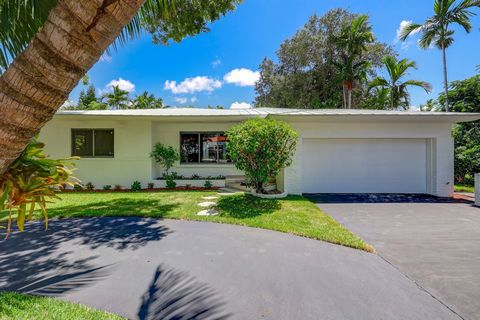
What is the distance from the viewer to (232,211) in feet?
24.7

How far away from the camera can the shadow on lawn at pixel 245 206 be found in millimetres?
7316

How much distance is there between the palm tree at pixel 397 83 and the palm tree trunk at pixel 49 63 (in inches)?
792

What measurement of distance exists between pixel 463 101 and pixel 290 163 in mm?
14176

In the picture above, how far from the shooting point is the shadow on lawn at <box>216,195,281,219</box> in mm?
7316

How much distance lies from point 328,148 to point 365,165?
70.1 inches

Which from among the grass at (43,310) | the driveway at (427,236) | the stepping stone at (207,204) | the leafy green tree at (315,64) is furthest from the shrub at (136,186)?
the leafy green tree at (315,64)

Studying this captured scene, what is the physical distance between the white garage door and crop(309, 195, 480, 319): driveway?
970 mm

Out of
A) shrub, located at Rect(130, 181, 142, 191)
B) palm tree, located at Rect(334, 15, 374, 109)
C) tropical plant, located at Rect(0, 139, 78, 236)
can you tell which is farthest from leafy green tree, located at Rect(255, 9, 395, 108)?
tropical plant, located at Rect(0, 139, 78, 236)

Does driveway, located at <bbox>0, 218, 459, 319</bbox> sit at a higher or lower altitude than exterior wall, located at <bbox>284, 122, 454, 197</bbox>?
lower

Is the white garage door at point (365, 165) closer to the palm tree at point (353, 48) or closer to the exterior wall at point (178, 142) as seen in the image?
the exterior wall at point (178, 142)

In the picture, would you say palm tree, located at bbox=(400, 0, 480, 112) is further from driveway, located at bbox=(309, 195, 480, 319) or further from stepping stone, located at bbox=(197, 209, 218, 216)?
stepping stone, located at bbox=(197, 209, 218, 216)

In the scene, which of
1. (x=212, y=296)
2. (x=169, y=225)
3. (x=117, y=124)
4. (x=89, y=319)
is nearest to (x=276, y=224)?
(x=169, y=225)

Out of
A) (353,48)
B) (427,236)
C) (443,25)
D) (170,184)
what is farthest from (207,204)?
(443,25)

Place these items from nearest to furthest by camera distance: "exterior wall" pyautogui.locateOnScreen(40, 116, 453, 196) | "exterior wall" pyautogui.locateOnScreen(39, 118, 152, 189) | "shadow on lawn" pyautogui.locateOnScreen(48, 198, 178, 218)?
"shadow on lawn" pyautogui.locateOnScreen(48, 198, 178, 218) → "exterior wall" pyautogui.locateOnScreen(40, 116, 453, 196) → "exterior wall" pyautogui.locateOnScreen(39, 118, 152, 189)
